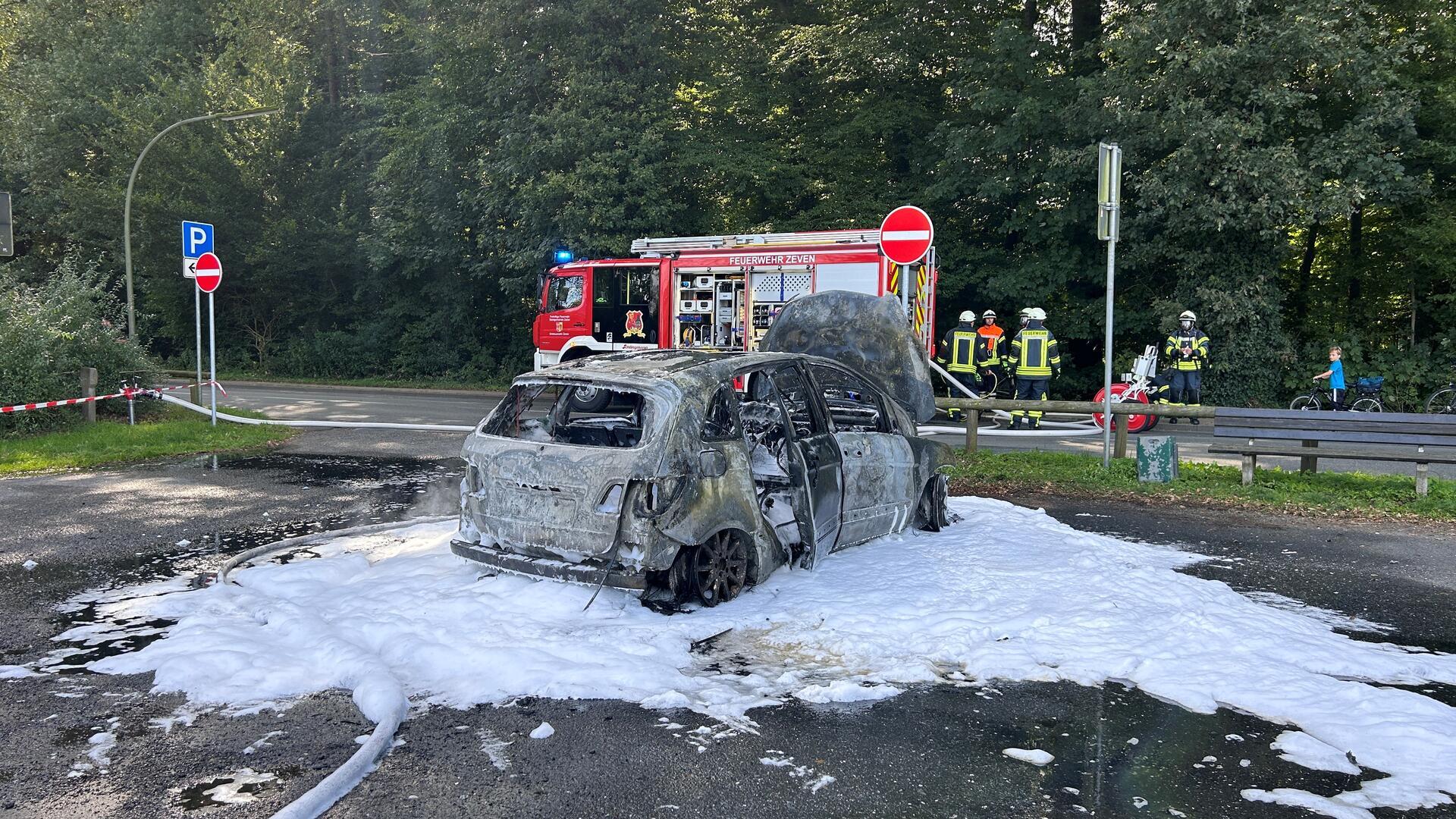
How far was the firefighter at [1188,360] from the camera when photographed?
1825 centimetres

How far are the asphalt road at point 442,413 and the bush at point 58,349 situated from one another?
2.83 metres

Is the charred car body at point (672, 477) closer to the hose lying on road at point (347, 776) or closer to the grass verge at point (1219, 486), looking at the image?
the hose lying on road at point (347, 776)

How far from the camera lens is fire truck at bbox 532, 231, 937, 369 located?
18.1 m

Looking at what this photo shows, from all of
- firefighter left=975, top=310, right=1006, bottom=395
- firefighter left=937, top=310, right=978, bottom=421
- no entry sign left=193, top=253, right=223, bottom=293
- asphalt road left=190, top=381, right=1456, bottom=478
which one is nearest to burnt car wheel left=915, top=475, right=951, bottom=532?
asphalt road left=190, top=381, right=1456, bottom=478

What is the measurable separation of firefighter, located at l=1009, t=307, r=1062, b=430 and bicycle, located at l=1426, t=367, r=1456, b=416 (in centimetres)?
791

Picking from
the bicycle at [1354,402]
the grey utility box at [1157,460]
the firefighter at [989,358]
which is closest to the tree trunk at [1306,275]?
the bicycle at [1354,402]

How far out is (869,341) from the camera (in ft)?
29.5

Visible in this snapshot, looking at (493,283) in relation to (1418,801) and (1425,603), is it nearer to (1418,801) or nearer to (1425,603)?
(1425,603)

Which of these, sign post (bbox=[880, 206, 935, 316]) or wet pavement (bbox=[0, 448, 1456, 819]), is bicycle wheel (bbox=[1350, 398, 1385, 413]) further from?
wet pavement (bbox=[0, 448, 1456, 819])

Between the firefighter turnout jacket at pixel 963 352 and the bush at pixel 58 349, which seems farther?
the firefighter turnout jacket at pixel 963 352

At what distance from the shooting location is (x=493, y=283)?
30.5 metres

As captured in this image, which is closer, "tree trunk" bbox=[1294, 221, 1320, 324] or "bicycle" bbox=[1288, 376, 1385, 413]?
"bicycle" bbox=[1288, 376, 1385, 413]

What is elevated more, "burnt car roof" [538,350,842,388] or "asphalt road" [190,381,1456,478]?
"burnt car roof" [538,350,842,388]

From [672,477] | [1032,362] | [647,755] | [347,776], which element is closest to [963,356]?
[1032,362]
